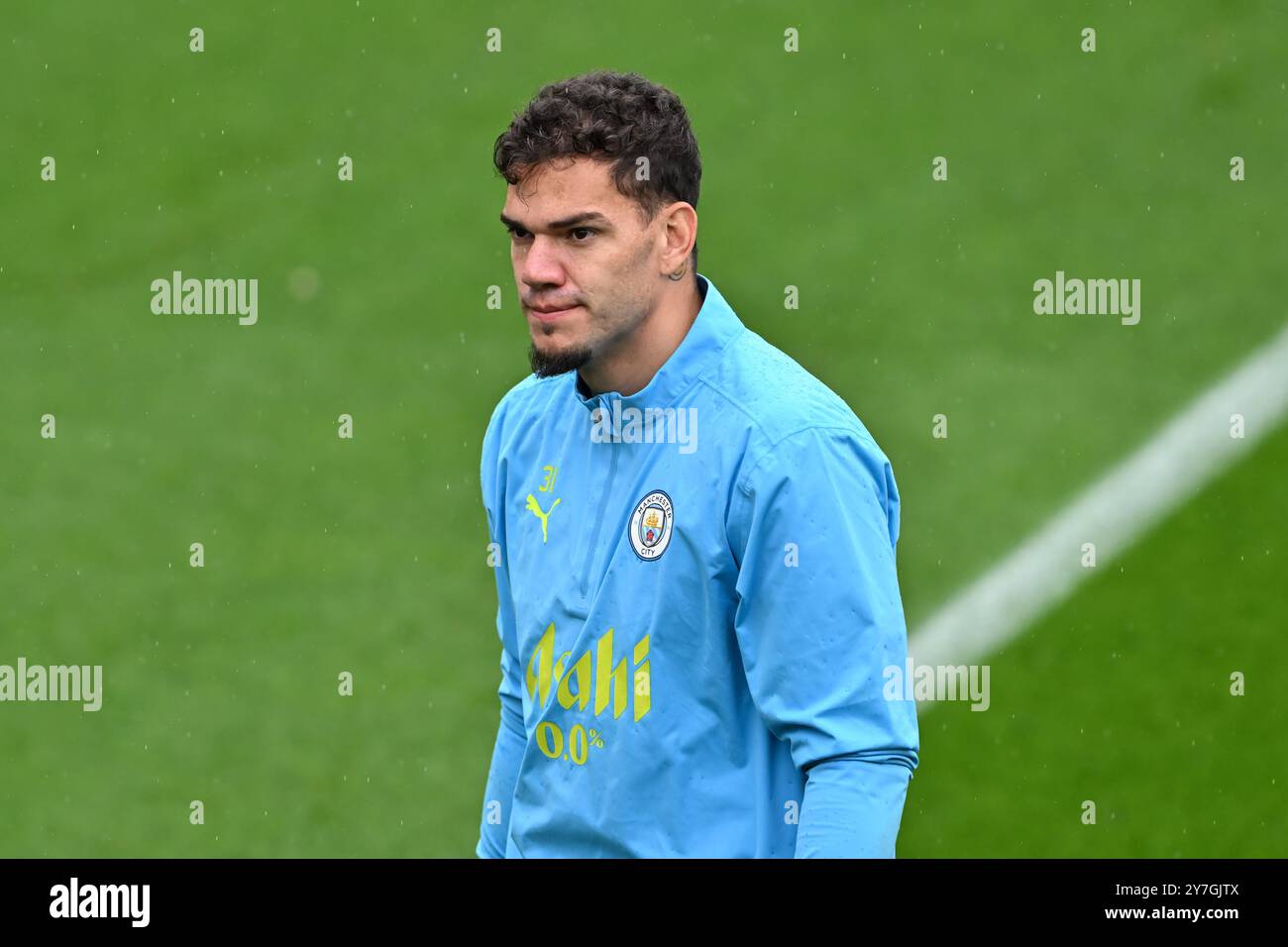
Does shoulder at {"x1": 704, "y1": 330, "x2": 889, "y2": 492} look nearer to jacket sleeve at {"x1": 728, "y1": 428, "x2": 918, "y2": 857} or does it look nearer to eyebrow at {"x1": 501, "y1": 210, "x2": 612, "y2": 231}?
jacket sleeve at {"x1": 728, "y1": 428, "x2": 918, "y2": 857}

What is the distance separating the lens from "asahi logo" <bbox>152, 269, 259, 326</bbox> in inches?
302

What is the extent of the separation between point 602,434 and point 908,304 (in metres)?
4.11

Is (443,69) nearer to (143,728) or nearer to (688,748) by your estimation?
(143,728)

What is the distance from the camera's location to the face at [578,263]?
139 inches

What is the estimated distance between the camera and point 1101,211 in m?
7.70

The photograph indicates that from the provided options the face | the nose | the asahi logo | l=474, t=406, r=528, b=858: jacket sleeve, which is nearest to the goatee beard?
the face

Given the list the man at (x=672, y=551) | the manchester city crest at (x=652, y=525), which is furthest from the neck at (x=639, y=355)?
the manchester city crest at (x=652, y=525)

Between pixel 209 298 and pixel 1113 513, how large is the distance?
3454 millimetres

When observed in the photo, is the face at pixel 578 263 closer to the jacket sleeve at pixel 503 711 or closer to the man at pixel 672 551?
the man at pixel 672 551

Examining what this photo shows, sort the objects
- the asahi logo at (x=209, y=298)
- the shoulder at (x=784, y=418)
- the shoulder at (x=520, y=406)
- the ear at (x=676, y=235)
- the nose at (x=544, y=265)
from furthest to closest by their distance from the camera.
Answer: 1. the asahi logo at (x=209, y=298)
2. the shoulder at (x=520, y=406)
3. the ear at (x=676, y=235)
4. the nose at (x=544, y=265)
5. the shoulder at (x=784, y=418)

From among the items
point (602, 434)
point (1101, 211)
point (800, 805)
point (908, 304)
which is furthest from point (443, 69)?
point (800, 805)

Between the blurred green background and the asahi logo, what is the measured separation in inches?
1.7

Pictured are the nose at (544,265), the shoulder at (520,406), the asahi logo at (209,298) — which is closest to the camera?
the nose at (544,265)

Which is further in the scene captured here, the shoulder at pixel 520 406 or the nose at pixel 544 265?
the shoulder at pixel 520 406
